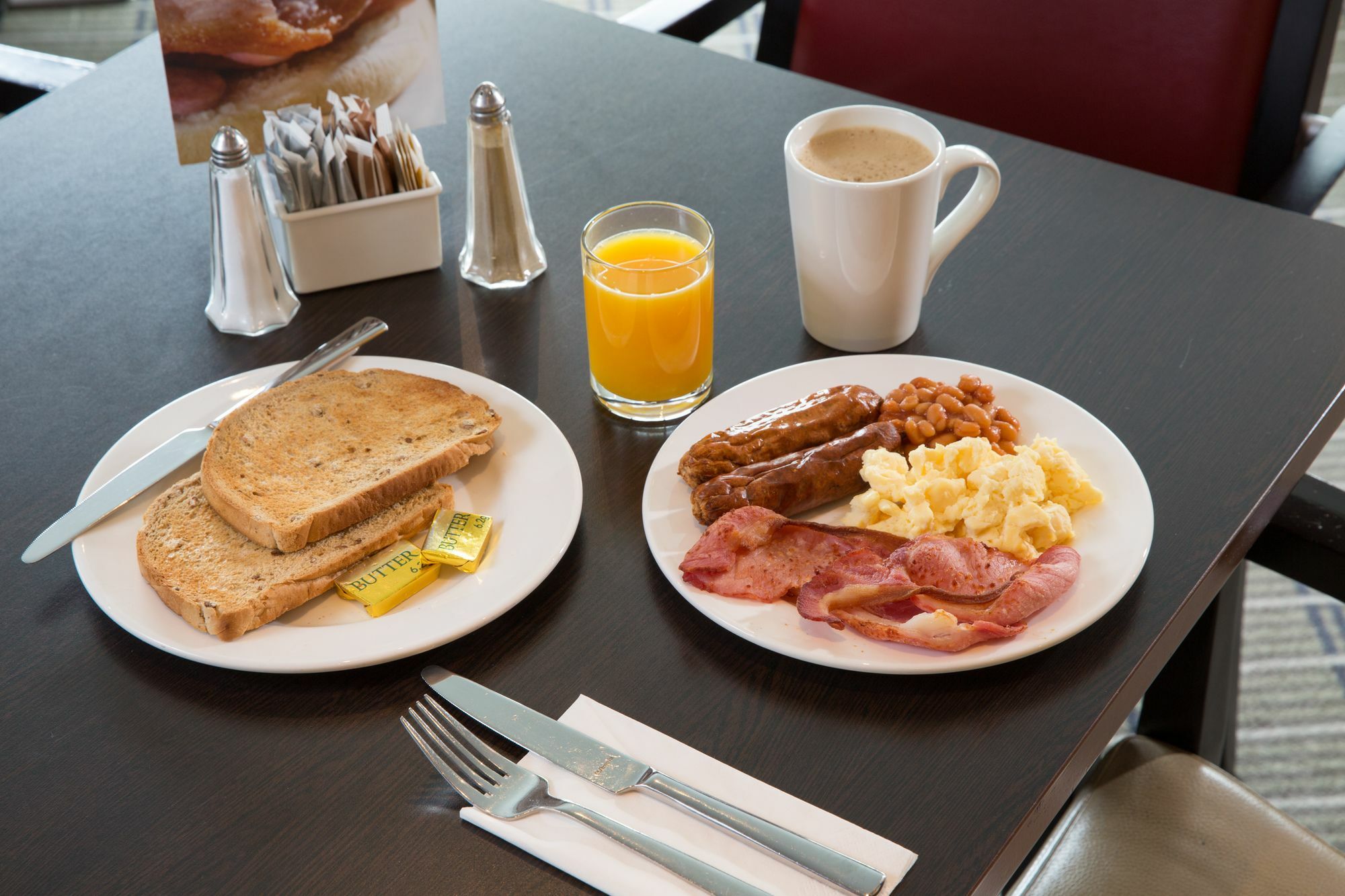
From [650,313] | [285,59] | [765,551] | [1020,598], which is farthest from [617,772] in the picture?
[285,59]

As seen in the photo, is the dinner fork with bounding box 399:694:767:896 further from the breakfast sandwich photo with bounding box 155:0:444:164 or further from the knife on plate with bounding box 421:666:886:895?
the breakfast sandwich photo with bounding box 155:0:444:164

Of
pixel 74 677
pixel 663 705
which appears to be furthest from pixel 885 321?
pixel 74 677

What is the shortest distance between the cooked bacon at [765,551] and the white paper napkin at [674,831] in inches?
5.7

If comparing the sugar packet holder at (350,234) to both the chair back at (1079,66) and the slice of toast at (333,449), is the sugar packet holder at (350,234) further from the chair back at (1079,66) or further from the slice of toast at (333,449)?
the chair back at (1079,66)

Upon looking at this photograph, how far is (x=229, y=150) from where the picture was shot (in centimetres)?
120

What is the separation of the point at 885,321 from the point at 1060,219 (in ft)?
1.15

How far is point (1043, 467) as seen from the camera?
1.00 metres

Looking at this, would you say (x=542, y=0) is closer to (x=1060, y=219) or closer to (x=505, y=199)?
(x=505, y=199)

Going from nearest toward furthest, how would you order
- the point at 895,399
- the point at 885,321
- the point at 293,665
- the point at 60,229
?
the point at 293,665, the point at 895,399, the point at 885,321, the point at 60,229

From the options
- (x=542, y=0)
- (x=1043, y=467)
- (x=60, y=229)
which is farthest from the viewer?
(x=542, y=0)

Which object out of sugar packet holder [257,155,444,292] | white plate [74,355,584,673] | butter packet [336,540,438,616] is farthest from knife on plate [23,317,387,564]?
butter packet [336,540,438,616]

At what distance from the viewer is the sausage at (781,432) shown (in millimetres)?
1036

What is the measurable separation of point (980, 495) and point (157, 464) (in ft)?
2.37

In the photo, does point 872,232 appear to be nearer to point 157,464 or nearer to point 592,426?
point 592,426
